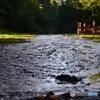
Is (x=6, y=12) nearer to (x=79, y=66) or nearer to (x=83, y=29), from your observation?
(x=83, y=29)

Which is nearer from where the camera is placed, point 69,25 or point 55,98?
point 55,98

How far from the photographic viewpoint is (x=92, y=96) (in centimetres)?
498

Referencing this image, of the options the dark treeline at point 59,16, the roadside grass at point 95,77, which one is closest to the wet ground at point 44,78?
the roadside grass at point 95,77

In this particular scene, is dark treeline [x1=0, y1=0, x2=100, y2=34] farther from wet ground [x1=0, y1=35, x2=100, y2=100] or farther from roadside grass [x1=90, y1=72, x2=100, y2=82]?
roadside grass [x1=90, y1=72, x2=100, y2=82]

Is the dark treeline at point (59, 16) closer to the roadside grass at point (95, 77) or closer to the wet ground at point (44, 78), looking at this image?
the wet ground at point (44, 78)

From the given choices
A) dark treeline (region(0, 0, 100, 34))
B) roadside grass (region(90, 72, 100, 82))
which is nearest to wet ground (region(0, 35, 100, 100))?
roadside grass (region(90, 72, 100, 82))

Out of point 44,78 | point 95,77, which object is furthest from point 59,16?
point 44,78

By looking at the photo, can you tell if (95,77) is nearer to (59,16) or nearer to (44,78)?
(44,78)

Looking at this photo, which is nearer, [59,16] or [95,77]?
[95,77]

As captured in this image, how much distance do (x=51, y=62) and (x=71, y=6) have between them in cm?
3896

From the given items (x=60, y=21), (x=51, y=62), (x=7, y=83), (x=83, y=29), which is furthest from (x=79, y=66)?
(x=60, y=21)

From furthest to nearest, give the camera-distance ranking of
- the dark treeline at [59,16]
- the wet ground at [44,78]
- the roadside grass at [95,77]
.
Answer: the dark treeline at [59,16] < the roadside grass at [95,77] < the wet ground at [44,78]

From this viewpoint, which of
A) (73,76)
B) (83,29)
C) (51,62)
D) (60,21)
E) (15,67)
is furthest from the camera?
(60,21)

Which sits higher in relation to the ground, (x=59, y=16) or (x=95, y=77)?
(x=59, y=16)
